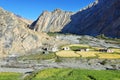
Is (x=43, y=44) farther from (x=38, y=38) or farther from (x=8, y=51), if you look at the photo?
(x=8, y=51)

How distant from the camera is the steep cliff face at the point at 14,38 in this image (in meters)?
99.3

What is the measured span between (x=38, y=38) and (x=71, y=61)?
2868cm

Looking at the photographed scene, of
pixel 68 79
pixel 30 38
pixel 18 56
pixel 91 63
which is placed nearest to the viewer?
pixel 68 79

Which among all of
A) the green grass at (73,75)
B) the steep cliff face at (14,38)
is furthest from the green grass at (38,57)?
the green grass at (73,75)

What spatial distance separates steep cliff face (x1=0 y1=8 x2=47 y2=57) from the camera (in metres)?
99.3

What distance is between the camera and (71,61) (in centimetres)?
8931

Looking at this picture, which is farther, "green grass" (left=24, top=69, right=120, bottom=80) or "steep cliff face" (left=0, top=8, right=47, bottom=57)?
"steep cliff face" (left=0, top=8, right=47, bottom=57)

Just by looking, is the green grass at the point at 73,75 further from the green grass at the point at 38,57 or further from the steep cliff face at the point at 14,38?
the steep cliff face at the point at 14,38

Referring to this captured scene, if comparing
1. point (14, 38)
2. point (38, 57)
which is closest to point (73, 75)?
point (38, 57)

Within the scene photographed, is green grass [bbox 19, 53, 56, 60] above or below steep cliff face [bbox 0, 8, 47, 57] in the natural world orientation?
below

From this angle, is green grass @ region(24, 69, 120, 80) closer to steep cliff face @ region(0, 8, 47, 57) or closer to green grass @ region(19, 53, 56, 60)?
green grass @ region(19, 53, 56, 60)

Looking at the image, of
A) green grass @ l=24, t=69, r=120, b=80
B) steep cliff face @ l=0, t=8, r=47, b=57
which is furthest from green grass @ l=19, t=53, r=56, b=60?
green grass @ l=24, t=69, r=120, b=80

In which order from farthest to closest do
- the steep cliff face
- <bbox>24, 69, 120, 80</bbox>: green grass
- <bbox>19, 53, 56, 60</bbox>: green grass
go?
the steep cliff face → <bbox>19, 53, 56, 60</bbox>: green grass → <bbox>24, 69, 120, 80</bbox>: green grass

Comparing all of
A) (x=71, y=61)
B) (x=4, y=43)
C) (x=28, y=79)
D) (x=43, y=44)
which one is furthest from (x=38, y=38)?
(x=28, y=79)
